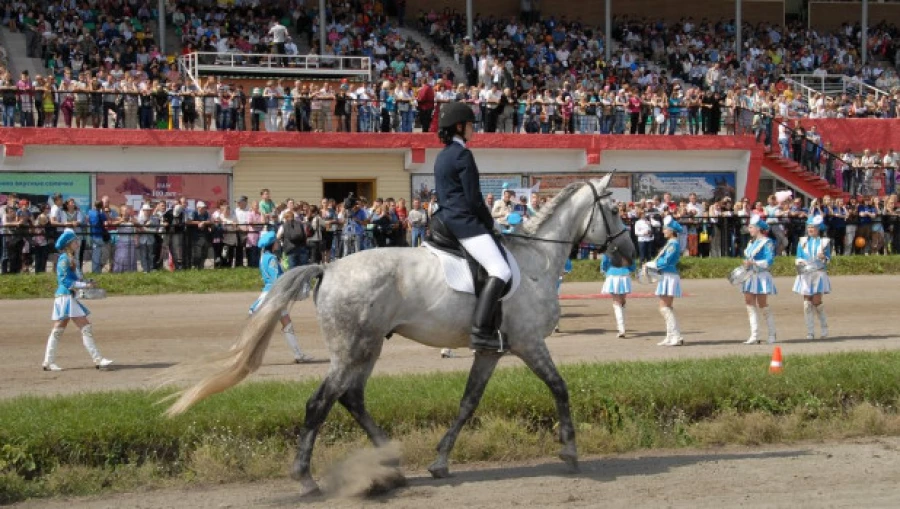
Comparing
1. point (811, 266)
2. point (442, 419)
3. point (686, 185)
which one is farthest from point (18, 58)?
point (442, 419)

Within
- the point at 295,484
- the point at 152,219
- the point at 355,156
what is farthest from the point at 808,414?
the point at 355,156

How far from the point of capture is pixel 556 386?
10.1 meters

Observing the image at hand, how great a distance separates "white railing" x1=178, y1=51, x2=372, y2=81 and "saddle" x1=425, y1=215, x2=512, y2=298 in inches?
979

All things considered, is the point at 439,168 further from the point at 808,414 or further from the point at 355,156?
the point at 355,156

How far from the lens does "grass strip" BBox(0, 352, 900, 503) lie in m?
10.2

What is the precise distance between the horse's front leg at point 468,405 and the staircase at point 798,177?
29535 millimetres

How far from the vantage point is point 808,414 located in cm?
1245

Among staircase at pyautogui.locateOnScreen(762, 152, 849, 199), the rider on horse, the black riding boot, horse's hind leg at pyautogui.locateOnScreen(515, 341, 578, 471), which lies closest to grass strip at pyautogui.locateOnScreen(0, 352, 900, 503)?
horse's hind leg at pyautogui.locateOnScreen(515, 341, 578, 471)

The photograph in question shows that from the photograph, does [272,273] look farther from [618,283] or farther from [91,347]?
[618,283]

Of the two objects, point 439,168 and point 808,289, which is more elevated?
point 439,168

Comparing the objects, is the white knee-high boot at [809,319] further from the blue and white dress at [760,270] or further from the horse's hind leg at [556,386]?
the horse's hind leg at [556,386]

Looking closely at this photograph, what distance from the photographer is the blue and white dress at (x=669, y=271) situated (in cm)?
1806

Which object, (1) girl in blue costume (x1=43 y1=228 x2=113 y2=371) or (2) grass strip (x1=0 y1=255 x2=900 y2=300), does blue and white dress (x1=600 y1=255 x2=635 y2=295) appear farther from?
(2) grass strip (x1=0 y1=255 x2=900 y2=300)

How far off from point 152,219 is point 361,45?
13426 millimetres
